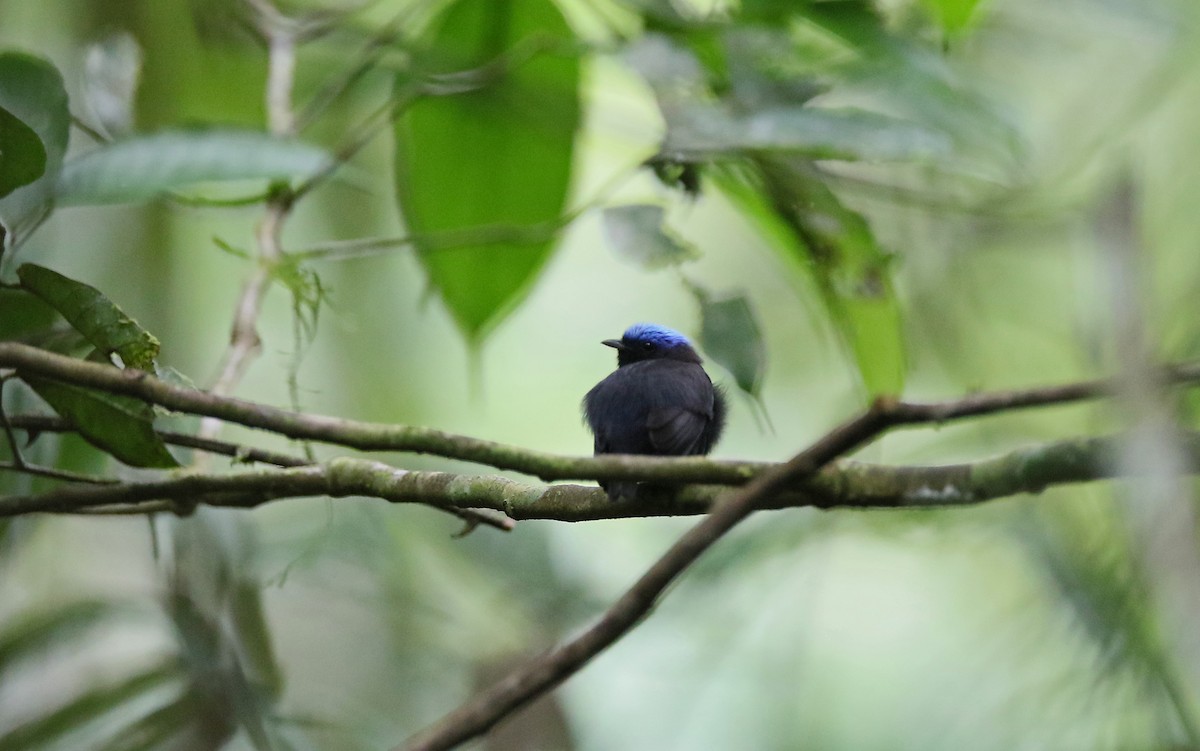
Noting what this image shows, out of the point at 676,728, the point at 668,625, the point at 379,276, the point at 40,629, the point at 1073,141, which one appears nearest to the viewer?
the point at 40,629

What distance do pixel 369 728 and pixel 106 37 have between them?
1.88m

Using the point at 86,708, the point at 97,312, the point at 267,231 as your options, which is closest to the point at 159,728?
the point at 86,708

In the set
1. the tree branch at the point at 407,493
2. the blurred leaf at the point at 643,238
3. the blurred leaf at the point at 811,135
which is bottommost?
the tree branch at the point at 407,493

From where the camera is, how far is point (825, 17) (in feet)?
7.29

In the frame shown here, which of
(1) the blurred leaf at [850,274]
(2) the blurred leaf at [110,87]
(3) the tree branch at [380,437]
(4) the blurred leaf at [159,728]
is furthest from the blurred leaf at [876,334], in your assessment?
(4) the blurred leaf at [159,728]

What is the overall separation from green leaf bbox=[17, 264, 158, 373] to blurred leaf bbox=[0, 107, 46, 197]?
142 millimetres

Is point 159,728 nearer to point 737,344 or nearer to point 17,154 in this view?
point 17,154

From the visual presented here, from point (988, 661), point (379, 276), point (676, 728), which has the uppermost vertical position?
point (379, 276)

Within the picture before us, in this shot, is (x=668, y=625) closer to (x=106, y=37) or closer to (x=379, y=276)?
(x=379, y=276)

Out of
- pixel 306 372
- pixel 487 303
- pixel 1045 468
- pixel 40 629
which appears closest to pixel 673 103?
pixel 487 303

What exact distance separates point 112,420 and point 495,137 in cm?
142

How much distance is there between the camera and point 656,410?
2322mm

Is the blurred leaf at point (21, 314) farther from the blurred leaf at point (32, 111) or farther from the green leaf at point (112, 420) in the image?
the green leaf at point (112, 420)

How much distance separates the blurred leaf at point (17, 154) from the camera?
62.1 inches
